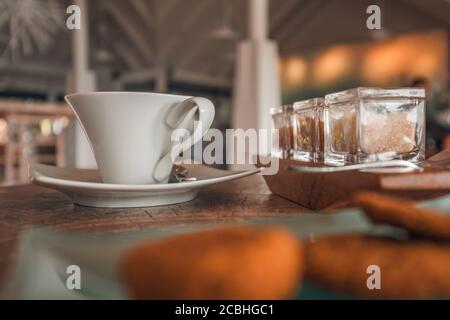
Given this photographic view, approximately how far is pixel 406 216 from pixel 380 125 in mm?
240

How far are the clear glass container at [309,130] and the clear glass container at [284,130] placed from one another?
0.06 ft

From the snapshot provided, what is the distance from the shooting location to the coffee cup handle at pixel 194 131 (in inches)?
16.1

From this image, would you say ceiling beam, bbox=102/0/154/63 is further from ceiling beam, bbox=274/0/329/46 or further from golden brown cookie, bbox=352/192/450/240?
golden brown cookie, bbox=352/192/450/240

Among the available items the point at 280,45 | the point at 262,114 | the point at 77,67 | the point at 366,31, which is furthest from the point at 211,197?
the point at 280,45

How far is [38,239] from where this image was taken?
17 centimetres

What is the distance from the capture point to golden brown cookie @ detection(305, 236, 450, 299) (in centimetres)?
16

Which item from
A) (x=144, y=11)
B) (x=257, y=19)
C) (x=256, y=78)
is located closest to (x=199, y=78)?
(x=144, y=11)

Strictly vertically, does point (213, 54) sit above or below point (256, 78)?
above

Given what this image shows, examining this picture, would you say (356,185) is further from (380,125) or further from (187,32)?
(187,32)

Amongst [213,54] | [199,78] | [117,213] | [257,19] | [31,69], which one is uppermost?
[213,54]

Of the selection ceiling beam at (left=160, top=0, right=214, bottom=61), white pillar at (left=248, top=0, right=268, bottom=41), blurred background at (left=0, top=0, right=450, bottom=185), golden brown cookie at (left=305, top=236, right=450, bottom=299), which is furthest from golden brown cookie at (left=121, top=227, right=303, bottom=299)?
ceiling beam at (left=160, top=0, right=214, bottom=61)

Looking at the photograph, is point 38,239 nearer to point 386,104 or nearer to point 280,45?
point 386,104

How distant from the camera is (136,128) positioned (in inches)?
16.9

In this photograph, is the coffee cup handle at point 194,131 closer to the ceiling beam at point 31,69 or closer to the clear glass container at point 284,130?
the clear glass container at point 284,130
